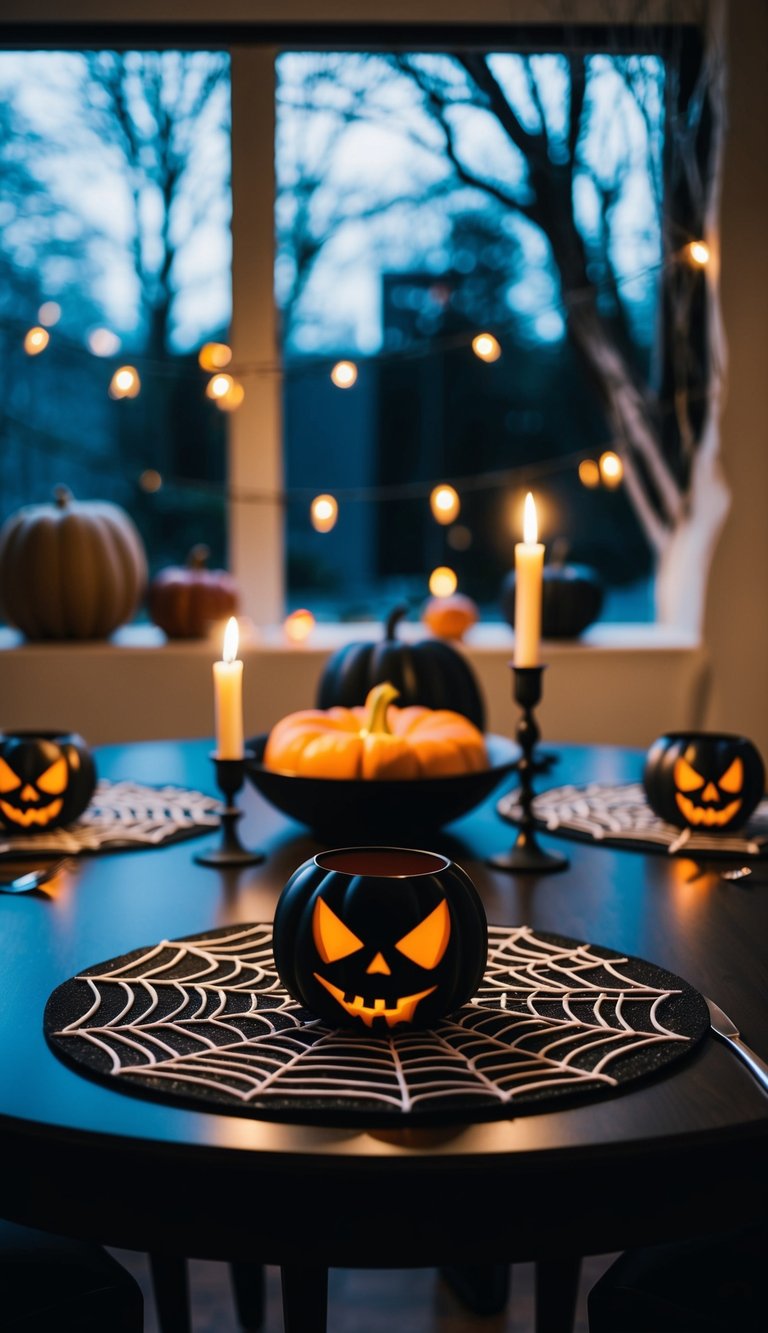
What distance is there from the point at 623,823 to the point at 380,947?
678 mm

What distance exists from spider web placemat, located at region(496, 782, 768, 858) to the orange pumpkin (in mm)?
101

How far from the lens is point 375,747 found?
1.21 m

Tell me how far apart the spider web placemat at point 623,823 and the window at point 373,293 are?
1714mm

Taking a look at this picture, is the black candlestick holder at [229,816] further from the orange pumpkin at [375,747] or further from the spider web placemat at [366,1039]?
the spider web placemat at [366,1039]

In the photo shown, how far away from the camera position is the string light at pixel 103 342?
3.04m

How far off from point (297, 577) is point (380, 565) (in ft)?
0.73

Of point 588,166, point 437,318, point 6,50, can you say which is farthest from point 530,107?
point 6,50

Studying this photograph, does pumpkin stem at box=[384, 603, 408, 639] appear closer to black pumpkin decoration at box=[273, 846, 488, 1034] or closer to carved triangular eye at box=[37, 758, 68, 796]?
carved triangular eye at box=[37, 758, 68, 796]

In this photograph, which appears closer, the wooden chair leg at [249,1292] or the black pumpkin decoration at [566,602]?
the wooden chair leg at [249,1292]

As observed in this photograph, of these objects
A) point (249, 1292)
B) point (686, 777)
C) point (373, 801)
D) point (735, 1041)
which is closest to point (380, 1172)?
point (735, 1041)

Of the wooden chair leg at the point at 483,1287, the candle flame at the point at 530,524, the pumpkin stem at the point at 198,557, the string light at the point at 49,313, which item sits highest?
the string light at the point at 49,313

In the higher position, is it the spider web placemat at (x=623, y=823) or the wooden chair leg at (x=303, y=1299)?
the spider web placemat at (x=623, y=823)

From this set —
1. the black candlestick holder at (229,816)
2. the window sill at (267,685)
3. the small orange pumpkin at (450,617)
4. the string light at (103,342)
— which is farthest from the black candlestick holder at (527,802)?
the string light at (103,342)

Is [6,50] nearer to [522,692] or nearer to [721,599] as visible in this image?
[721,599]
